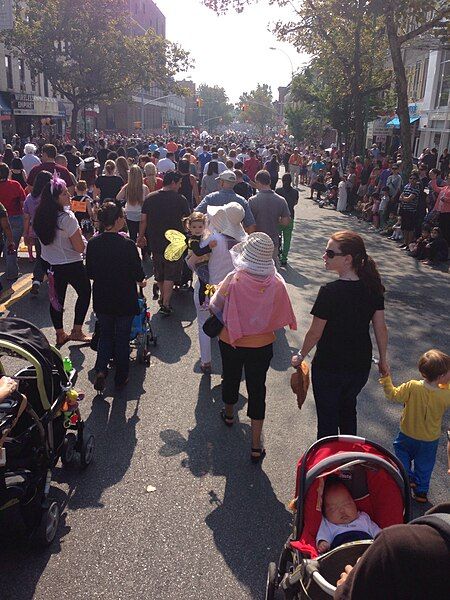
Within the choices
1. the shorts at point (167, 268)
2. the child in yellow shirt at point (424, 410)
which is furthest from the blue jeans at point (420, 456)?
the shorts at point (167, 268)

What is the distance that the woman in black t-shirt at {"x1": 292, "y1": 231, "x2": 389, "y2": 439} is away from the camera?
372 cm

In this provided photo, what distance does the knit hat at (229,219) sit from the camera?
5.45 meters

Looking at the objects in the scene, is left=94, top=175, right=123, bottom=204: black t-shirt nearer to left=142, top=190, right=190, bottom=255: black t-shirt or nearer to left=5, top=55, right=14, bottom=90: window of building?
left=142, top=190, right=190, bottom=255: black t-shirt

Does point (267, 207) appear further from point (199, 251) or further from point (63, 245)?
point (63, 245)

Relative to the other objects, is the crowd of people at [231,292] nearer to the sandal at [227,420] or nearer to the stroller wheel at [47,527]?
the sandal at [227,420]

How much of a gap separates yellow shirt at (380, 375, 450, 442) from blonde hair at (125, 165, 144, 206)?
20.0 feet

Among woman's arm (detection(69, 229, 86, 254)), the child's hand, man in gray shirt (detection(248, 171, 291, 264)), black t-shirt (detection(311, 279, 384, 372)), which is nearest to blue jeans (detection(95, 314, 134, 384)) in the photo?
woman's arm (detection(69, 229, 86, 254))

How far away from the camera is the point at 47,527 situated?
334cm

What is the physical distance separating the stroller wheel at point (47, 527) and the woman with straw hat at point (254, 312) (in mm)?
1679

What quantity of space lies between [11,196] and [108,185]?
1802 mm

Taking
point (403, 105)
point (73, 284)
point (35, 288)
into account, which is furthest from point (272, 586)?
point (403, 105)

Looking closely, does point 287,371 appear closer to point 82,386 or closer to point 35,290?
point 82,386

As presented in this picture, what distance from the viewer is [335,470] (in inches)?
107

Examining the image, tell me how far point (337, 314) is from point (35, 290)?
19.3 ft
